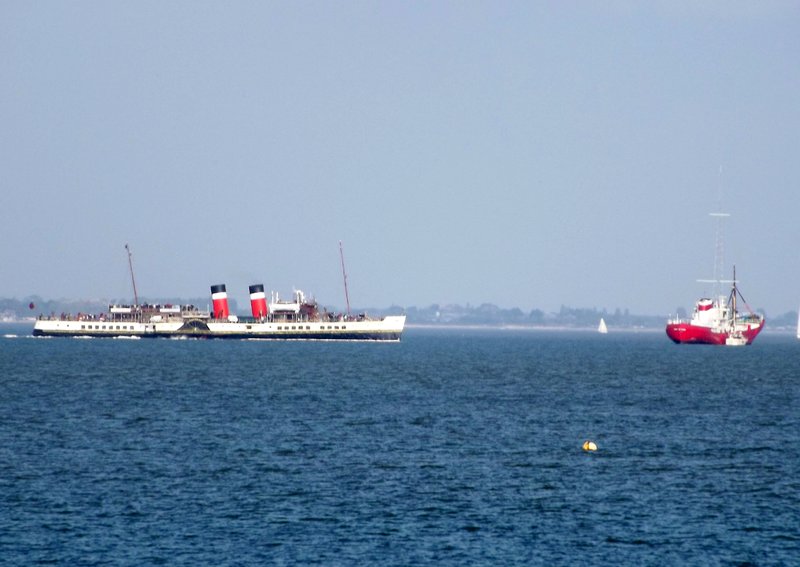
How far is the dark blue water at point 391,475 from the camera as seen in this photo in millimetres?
36469

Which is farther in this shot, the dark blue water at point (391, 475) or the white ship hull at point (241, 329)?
the white ship hull at point (241, 329)

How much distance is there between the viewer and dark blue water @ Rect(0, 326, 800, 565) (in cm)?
3647

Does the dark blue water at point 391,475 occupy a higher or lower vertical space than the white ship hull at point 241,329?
lower

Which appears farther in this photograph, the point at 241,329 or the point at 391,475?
the point at 241,329

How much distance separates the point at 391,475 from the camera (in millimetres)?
48312

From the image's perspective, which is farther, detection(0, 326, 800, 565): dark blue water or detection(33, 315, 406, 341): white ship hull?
detection(33, 315, 406, 341): white ship hull

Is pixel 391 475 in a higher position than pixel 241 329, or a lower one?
lower

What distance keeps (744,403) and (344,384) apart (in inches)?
1208

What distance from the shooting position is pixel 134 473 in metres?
47.7

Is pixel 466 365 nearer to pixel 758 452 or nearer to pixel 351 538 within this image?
pixel 758 452

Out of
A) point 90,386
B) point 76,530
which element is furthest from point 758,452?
point 90,386

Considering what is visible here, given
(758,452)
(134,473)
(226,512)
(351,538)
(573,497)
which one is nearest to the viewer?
(351,538)

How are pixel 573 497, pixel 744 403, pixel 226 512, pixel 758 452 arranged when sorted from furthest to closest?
A: pixel 744 403 → pixel 758 452 → pixel 573 497 → pixel 226 512

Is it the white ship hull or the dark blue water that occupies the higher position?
the white ship hull
